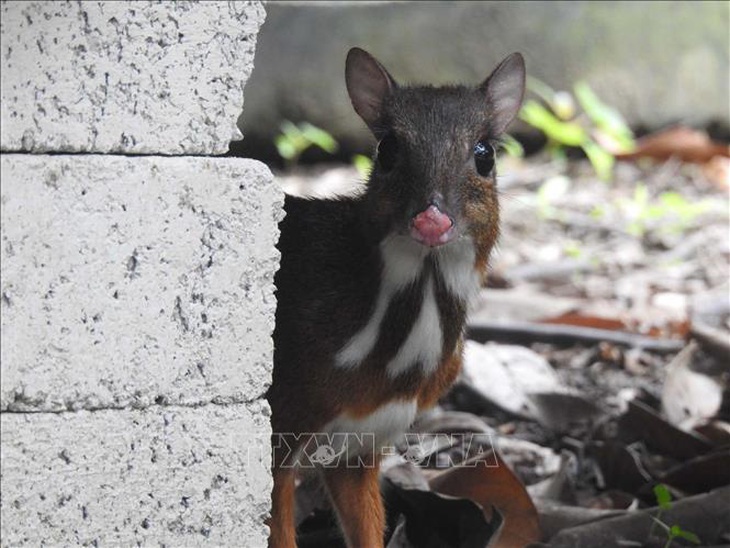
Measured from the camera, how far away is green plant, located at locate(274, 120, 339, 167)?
1023cm

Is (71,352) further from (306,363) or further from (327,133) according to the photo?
(327,133)

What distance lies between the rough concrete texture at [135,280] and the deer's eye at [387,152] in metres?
0.76

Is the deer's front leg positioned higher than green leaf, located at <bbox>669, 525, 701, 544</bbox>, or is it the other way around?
green leaf, located at <bbox>669, 525, 701, 544</bbox>

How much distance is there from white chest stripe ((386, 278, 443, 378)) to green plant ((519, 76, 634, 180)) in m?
6.35

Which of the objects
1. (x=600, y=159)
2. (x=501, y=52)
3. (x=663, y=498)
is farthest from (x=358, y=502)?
(x=501, y=52)

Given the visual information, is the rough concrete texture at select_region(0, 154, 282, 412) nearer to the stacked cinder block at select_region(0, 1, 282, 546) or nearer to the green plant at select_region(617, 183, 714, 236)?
the stacked cinder block at select_region(0, 1, 282, 546)

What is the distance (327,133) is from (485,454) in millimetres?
6147

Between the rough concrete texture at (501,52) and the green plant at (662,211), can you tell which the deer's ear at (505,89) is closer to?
the green plant at (662,211)

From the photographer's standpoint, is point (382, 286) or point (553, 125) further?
point (553, 125)

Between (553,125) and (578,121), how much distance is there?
0.65 feet

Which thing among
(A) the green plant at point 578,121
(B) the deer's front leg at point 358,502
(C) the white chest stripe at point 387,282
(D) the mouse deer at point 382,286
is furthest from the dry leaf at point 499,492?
(A) the green plant at point 578,121

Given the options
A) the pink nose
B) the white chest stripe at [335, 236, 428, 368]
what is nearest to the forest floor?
the white chest stripe at [335, 236, 428, 368]

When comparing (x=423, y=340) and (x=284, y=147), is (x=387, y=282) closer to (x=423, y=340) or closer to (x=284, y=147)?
(x=423, y=340)

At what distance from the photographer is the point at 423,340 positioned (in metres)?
3.80
